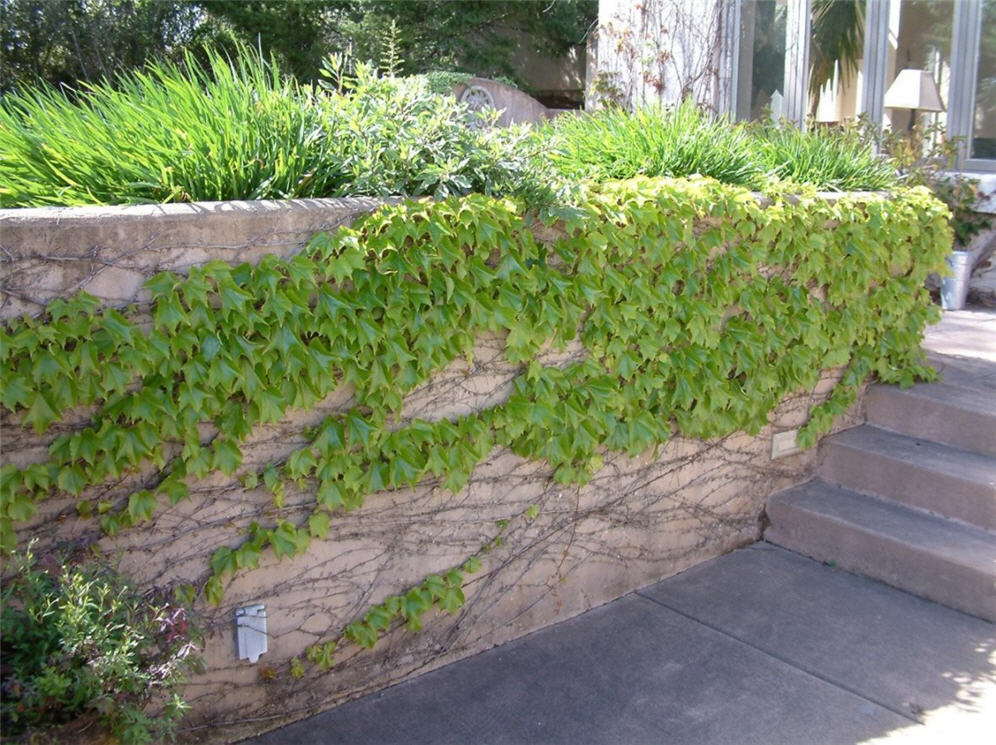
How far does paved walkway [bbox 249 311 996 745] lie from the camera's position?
321cm

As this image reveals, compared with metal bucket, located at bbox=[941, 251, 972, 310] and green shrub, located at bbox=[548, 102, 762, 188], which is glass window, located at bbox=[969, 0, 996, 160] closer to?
metal bucket, located at bbox=[941, 251, 972, 310]

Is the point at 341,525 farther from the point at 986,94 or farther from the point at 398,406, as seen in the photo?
the point at 986,94

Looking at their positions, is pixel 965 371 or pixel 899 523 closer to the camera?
pixel 899 523

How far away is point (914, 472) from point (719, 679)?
1703 mm

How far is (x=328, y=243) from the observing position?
3059mm

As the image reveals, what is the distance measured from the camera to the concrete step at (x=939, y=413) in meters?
4.68

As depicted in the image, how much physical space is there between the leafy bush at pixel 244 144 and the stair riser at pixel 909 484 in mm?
2426

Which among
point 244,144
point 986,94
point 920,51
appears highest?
point 920,51

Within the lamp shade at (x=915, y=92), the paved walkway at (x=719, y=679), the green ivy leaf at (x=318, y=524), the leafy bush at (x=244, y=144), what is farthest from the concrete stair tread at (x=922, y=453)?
the lamp shade at (x=915, y=92)

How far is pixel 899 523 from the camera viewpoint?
4.45 m

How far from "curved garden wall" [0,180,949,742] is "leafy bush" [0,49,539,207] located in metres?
0.19

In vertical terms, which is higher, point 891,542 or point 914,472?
point 914,472

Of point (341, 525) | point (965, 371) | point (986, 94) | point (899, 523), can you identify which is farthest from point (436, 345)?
point (986, 94)

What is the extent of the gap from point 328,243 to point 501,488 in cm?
123
